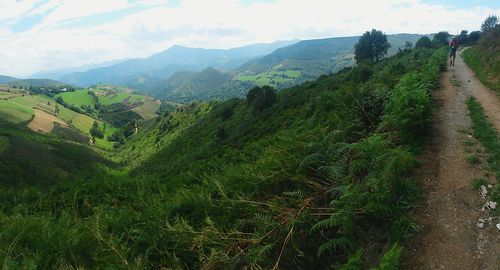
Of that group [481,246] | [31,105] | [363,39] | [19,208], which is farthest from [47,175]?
[31,105]

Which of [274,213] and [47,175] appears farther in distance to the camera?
[47,175]

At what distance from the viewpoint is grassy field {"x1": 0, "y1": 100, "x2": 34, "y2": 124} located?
14425 cm

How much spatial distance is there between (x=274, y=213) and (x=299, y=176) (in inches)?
58.2

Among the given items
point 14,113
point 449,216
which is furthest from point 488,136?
point 14,113

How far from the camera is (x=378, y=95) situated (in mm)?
12477

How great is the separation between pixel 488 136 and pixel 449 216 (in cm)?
448

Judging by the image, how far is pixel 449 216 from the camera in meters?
6.48

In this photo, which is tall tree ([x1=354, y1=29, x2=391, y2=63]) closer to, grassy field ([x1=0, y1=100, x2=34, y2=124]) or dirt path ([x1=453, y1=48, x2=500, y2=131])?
dirt path ([x1=453, y1=48, x2=500, y2=131])

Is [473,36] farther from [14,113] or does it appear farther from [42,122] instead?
[14,113]

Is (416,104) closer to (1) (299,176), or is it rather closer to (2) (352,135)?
(2) (352,135)

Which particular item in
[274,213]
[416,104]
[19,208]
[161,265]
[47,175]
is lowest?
[47,175]

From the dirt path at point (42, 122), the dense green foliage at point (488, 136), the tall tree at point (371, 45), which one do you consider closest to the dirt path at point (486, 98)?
the dense green foliage at point (488, 136)

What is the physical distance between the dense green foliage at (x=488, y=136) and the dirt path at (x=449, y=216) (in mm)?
311

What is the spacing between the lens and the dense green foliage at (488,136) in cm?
774
